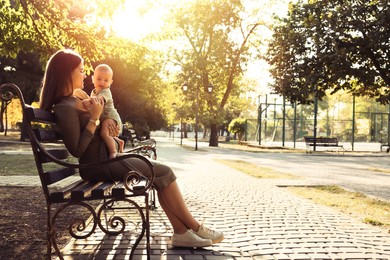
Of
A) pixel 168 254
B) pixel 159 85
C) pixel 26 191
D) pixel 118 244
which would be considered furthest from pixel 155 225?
pixel 159 85

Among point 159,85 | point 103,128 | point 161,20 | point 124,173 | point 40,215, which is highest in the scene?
point 161,20

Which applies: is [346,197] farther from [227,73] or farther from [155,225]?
[227,73]

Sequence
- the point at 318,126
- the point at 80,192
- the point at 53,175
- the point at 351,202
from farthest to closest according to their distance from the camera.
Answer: the point at 318,126 → the point at 351,202 → the point at 53,175 → the point at 80,192

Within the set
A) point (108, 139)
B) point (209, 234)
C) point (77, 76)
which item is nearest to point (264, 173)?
point (209, 234)

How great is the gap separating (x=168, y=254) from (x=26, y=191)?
183 inches

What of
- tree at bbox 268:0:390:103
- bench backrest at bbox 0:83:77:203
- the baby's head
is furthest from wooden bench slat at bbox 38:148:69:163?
tree at bbox 268:0:390:103

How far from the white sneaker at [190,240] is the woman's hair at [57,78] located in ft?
5.20

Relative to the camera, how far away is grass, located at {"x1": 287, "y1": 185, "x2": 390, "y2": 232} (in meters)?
5.76

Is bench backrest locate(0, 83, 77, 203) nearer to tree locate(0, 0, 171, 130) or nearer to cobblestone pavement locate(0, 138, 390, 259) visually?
cobblestone pavement locate(0, 138, 390, 259)

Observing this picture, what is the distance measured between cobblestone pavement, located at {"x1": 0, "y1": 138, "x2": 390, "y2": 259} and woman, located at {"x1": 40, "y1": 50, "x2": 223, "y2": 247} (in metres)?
0.19

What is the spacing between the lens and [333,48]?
12.5 metres

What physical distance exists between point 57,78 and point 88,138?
0.56 m

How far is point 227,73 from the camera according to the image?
3522cm

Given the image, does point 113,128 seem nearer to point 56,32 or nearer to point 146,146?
point 146,146
